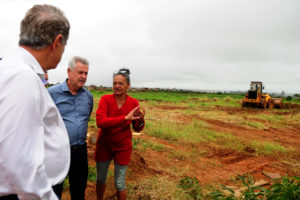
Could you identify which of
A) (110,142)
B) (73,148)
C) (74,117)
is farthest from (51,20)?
(110,142)

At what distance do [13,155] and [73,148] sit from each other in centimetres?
151

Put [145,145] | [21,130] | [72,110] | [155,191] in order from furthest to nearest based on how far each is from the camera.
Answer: [145,145], [155,191], [72,110], [21,130]

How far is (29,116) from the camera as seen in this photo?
79 cm

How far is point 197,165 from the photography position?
14.6ft

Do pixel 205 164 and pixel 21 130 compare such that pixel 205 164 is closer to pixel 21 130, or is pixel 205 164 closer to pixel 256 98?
Result: pixel 21 130

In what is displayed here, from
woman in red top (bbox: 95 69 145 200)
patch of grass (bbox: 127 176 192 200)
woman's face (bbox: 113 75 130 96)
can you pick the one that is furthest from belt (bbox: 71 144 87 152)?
patch of grass (bbox: 127 176 192 200)

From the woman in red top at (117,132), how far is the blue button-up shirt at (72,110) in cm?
20

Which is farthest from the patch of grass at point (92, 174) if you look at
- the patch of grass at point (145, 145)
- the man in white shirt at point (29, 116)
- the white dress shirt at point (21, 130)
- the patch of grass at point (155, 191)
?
the white dress shirt at point (21, 130)

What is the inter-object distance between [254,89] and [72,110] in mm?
19073

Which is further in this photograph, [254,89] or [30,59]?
[254,89]

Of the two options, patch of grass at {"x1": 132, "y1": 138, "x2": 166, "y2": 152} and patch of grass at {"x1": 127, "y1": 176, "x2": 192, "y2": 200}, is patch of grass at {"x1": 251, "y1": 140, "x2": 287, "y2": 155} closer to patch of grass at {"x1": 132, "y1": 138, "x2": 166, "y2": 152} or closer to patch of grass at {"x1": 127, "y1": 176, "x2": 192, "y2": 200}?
patch of grass at {"x1": 132, "y1": 138, "x2": 166, "y2": 152}

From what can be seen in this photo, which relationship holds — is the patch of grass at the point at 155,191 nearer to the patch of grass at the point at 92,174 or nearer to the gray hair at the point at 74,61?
the patch of grass at the point at 92,174

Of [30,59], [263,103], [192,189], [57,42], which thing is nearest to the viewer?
[30,59]

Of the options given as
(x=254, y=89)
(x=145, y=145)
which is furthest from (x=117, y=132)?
(x=254, y=89)
